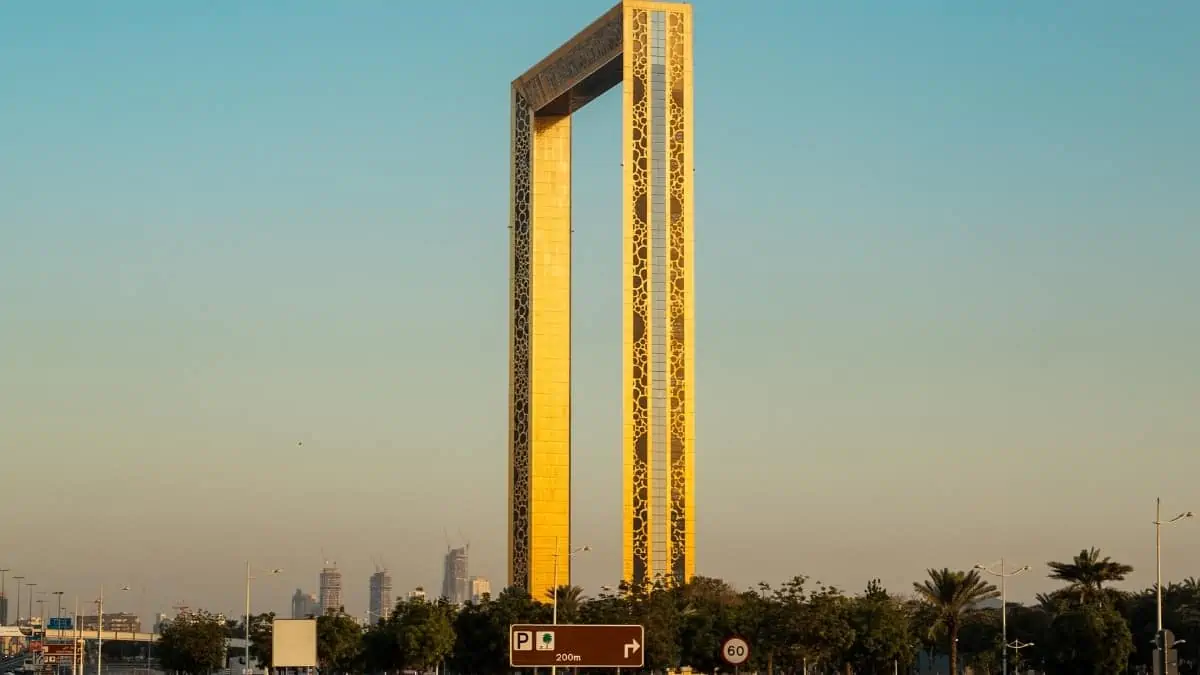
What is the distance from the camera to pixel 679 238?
101 m

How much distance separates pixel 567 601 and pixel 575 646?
29.0 meters

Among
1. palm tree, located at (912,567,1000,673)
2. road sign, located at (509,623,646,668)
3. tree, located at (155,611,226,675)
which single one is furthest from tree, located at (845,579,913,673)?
tree, located at (155,611,226,675)

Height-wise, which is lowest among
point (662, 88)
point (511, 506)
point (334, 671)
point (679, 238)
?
point (334, 671)

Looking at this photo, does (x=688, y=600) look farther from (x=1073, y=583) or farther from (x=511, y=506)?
(x=1073, y=583)

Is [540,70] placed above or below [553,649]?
above

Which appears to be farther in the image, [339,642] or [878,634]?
[339,642]

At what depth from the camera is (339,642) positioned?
122000 millimetres

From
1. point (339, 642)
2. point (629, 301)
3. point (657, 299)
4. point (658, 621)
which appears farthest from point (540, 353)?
point (339, 642)

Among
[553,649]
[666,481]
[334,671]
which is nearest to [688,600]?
[666,481]

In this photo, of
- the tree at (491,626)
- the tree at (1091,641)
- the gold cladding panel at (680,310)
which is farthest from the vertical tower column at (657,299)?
the tree at (1091,641)

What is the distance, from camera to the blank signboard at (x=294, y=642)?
278 feet

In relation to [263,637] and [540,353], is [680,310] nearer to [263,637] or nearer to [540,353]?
[540,353]

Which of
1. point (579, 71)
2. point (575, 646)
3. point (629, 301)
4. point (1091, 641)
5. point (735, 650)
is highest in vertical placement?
point (579, 71)

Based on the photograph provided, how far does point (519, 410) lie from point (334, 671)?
31.4m
